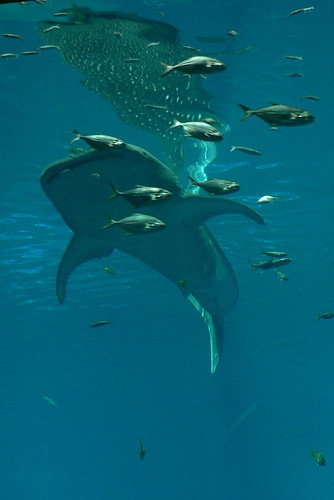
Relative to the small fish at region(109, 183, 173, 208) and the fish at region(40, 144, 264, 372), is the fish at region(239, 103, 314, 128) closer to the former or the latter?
the small fish at region(109, 183, 173, 208)

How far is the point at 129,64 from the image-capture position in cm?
970

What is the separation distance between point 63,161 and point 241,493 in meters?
139

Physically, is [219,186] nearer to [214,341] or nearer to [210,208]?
[210,208]

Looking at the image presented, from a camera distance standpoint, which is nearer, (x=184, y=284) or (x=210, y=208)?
(x=210, y=208)

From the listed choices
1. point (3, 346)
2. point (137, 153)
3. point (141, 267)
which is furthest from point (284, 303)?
point (137, 153)

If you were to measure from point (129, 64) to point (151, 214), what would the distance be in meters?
3.14

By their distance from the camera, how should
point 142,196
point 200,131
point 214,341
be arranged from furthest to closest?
point 214,341 < point 200,131 < point 142,196

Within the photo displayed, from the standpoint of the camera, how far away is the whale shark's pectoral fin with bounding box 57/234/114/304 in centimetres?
888

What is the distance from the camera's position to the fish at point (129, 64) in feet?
29.7

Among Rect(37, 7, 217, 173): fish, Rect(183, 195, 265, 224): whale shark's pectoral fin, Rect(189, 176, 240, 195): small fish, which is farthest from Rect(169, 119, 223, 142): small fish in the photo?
Rect(37, 7, 217, 173): fish

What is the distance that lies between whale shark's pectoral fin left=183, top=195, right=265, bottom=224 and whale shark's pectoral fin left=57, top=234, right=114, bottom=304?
1.59 meters

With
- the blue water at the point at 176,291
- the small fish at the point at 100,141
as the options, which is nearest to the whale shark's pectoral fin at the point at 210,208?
the small fish at the point at 100,141

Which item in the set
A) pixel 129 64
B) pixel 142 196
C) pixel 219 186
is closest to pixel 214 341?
pixel 219 186

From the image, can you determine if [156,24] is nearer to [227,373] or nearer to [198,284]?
[198,284]
